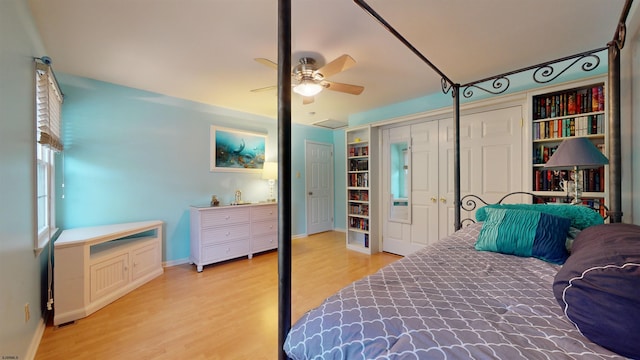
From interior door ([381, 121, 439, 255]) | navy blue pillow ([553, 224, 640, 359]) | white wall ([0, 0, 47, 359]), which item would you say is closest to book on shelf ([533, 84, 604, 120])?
interior door ([381, 121, 439, 255])

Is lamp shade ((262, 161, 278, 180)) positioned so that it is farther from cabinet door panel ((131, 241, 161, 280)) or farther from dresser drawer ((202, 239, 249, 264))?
cabinet door panel ((131, 241, 161, 280))

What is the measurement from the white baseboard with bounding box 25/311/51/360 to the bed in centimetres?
213

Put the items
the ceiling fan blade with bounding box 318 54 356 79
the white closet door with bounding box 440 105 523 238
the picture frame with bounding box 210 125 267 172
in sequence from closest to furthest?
the ceiling fan blade with bounding box 318 54 356 79 < the white closet door with bounding box 440 105 523 238 < the picture frame with bounding box 210 125 267 172

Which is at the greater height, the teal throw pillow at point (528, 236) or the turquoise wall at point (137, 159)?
the turquoise wall at point (137, 159)

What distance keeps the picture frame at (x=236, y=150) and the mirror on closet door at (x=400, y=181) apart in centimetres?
227

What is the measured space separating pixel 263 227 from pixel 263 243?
25cm

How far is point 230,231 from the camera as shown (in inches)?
138

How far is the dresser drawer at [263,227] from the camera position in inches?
149

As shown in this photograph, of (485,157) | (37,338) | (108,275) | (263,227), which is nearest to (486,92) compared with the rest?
(485,157)

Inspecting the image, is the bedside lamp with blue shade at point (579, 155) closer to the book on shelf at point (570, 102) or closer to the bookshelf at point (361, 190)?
the book on shelf at point (570, 102)

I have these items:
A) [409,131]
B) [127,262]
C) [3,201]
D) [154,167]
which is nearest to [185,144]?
[154,167]

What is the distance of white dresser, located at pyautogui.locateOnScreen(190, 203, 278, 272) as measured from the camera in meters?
3.25

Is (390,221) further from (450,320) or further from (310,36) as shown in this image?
(450,320)

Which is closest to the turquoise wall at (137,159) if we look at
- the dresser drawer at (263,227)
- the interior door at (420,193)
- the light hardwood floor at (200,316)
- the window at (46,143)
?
the window at (46,143)
